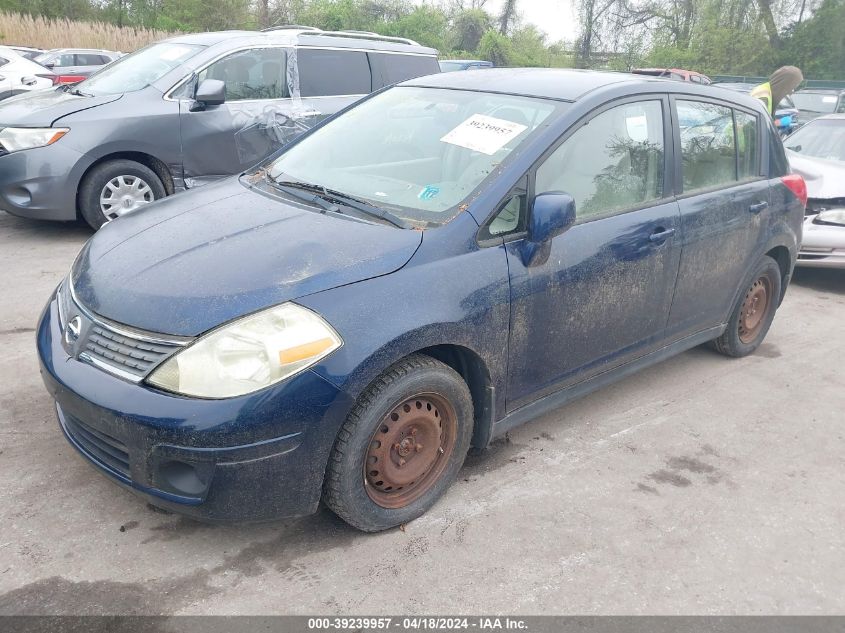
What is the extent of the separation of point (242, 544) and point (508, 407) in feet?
4.03

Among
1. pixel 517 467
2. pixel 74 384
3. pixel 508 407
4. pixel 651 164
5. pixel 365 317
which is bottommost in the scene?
pixel 517 467

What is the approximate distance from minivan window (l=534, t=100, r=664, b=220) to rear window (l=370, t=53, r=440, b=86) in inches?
179

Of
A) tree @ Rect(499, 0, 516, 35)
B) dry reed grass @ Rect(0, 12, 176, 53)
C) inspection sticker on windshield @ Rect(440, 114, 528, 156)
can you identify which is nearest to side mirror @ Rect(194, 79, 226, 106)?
inspection sticker on windshield @ Rect(440, 114, 528, 156)

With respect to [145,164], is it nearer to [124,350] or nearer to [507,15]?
[124,350]

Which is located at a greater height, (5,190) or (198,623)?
(5,190)

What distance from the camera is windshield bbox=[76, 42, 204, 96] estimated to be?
6668 millimetres

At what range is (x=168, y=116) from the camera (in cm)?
647

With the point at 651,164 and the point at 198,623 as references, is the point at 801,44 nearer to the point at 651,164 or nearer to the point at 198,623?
the point at 651,164

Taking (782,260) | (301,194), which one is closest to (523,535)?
(301,194)

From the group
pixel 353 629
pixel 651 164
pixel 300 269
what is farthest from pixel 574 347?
pixel 353 629

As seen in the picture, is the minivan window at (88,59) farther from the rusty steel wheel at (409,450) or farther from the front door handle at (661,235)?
the rusty steel wheel at (409,450)

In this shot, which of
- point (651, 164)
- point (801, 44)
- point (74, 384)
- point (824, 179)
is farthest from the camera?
point (801, 44)

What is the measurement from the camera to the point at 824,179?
691 centimetres

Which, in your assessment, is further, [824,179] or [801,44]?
[801,44]
